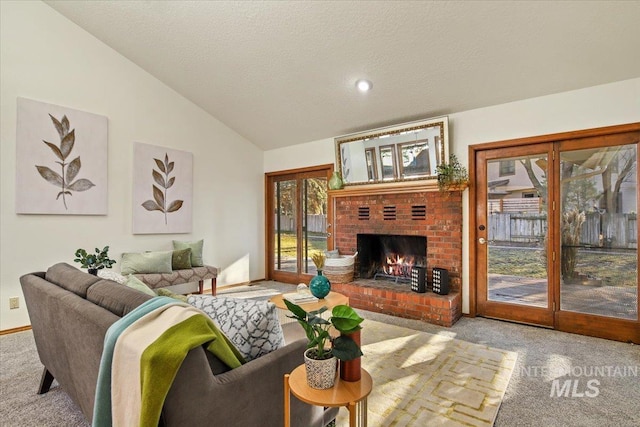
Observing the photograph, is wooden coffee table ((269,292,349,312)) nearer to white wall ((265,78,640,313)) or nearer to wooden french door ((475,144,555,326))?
white wall ((265,78,640,313))

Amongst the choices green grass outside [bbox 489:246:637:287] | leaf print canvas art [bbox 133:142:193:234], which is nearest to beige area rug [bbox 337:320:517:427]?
green grass outside [bbox 489:246:637:287]

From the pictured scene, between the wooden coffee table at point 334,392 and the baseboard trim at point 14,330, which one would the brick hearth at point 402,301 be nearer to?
the wooden coffee table at point 334,392

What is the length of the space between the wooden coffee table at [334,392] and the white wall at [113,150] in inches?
148

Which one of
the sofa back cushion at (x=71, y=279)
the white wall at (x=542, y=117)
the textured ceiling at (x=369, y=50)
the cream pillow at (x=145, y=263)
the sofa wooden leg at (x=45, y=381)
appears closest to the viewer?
the sofa back cushion at (x=71, y=279)

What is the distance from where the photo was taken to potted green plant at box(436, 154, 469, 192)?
369 cm

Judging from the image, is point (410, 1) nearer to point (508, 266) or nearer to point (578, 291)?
point (508, 266)

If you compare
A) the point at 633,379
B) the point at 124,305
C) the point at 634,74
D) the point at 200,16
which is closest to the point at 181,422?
the point at 124,305

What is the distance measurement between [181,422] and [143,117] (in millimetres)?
4419

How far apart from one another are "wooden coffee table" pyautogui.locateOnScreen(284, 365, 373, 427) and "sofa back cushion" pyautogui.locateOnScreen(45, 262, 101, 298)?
1.15 metres

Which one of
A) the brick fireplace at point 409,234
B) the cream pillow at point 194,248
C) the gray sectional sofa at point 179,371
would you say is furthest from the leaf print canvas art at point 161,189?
the gray sectional sofa at point 179,371

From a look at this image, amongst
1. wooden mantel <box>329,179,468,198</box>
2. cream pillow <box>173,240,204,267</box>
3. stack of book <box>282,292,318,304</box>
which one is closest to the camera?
stack of book <box>282,292,318,304</box>

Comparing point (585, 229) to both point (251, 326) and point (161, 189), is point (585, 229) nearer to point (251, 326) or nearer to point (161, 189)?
point (251, 326)

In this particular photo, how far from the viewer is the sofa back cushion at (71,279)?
5.41ft

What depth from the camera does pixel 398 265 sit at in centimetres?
A: 456
